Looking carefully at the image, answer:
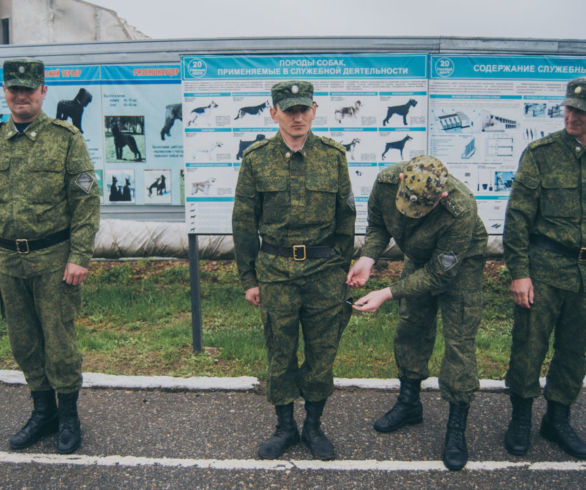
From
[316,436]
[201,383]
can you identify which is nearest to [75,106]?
[201,383]

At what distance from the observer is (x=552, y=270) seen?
3357 mm

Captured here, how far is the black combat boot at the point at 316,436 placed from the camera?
11.1ft

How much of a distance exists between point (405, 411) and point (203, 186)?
99.8 inches

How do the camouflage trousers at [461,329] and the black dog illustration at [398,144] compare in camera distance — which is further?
the black dog illustration at [398,144]

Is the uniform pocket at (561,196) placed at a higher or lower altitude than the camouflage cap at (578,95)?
lower

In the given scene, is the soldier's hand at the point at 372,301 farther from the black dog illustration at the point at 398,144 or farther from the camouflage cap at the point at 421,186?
the black dog illustration at the point at 398,144

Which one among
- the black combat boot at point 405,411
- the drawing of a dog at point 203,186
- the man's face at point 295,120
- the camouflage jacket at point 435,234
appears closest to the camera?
the camouflage jacket at point 435,234

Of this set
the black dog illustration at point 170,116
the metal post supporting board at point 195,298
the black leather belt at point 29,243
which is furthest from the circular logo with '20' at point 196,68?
the black leather belt at point 29,243

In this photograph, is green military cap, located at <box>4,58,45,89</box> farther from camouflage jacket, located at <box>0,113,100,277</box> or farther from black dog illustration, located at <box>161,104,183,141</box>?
black dog illustration, located at <box>161,104,183,141</box>

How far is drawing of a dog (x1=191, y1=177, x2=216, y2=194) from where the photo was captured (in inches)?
190

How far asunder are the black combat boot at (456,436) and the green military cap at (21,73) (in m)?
A: 3.26

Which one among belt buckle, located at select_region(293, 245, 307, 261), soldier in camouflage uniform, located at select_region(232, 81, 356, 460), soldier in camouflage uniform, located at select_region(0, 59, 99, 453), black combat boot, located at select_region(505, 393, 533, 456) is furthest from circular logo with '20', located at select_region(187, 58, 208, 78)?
black combat boot, located at select_region(505, 393, 533, 456)

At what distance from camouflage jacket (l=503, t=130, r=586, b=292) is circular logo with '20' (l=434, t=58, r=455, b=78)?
1.72m

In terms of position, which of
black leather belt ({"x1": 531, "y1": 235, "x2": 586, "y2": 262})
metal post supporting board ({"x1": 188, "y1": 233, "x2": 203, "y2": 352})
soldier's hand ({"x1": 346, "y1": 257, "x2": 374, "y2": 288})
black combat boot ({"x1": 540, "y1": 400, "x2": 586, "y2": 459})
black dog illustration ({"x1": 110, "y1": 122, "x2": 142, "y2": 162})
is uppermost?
black dog illustration ({"x1": 110, "y1": 122, "x2": 142, "y2": 162})
